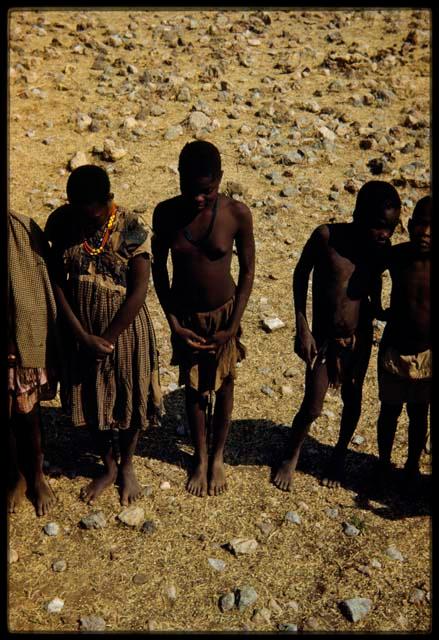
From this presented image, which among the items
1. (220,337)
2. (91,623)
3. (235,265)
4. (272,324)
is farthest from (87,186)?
(235,265)

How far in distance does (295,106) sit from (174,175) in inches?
79.1

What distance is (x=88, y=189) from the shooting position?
266cm

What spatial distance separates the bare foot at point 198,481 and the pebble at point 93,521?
49cm

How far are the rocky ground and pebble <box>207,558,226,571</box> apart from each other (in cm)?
1

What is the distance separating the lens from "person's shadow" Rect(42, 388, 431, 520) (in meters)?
3.49

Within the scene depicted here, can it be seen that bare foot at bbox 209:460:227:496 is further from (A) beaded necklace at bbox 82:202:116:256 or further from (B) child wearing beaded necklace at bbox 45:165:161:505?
(A) beaded necklace at bbox 82:202:116:256

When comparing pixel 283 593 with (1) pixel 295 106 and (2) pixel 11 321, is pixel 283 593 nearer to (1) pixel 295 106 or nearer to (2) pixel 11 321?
(2) pixel 11 321

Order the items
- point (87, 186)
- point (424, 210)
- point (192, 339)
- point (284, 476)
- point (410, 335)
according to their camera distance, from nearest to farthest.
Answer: point (87, 186) < point (424, 210) < point (410, 335) < point (192, 339) < point (284, 476)

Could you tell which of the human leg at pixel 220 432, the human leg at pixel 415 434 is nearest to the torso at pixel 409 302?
the human leg at pixel 415 434

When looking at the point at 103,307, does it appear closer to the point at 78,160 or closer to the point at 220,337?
the point at 220,337

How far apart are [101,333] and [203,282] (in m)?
0.53

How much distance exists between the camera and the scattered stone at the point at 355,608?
2885 mm

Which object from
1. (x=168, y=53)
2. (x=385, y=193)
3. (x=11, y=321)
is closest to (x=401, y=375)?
(x=385, y=193)

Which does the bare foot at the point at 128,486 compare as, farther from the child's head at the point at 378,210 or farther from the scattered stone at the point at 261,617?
the child's head at the point at 378,210
